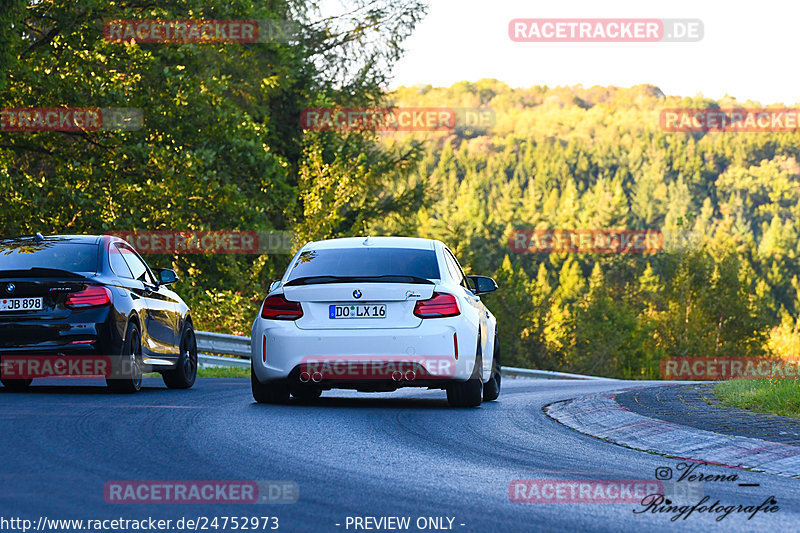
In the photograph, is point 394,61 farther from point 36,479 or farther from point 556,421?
point 36,479

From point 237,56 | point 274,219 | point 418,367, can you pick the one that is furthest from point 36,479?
point 274,219

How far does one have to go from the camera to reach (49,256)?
12242 millimetres

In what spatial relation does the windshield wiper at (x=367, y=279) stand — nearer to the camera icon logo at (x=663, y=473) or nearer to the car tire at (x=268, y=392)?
the car tire at (x=268, y=392)

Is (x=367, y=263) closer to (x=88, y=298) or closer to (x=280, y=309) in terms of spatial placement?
(x=280, y=309)

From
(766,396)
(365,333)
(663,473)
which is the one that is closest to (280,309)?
(365,333)

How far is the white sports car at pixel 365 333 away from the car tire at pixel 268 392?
0.04 ft

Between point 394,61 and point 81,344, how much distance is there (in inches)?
1428

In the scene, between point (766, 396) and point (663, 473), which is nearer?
point (663, 473)

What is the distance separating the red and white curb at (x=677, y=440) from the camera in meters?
7.20

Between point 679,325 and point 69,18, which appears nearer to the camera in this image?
point 69,18

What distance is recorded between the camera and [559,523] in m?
5.14

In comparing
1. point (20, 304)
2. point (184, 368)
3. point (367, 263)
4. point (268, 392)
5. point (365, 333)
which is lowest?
point (184, 368)

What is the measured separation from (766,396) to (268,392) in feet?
15.6

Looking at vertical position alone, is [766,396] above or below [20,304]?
below
